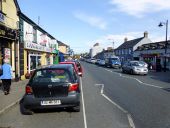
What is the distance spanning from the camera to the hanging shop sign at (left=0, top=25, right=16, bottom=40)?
50.6ft

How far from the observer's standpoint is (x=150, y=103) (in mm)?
10383

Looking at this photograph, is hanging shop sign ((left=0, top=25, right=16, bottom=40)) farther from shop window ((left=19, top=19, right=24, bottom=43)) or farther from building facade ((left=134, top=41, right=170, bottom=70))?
building facade ((left=134, top=41, right=170, bottom=70))

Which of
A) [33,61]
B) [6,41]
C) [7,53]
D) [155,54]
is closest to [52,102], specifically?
[7,53]

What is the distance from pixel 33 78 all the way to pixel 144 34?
69.4 meters

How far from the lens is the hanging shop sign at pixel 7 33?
50.6 ft

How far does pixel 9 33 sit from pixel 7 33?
39 centimetres

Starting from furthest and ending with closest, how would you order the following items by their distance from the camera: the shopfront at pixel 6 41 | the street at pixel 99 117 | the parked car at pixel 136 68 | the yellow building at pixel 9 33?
the parked car at pixel 136 68 < the yellow building at pixel 9 33 < the shopfront at pixel 6 41 < the street at pixel 99 117

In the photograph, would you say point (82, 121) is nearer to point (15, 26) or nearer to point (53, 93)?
point (53, 93)

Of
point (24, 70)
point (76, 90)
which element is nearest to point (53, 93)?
point (76, 90)

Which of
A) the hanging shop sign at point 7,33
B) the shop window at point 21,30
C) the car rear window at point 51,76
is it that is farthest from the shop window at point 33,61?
the car rear window at point 51,76

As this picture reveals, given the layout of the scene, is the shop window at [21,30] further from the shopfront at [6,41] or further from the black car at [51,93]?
the black car at [51,93]


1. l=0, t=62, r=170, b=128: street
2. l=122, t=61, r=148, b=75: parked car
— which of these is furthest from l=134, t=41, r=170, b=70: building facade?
l=0, t=62, r=170, b=128: street

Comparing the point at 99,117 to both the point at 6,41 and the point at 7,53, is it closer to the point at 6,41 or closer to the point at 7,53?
the point at 7,53

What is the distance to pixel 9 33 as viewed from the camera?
55.4ft
